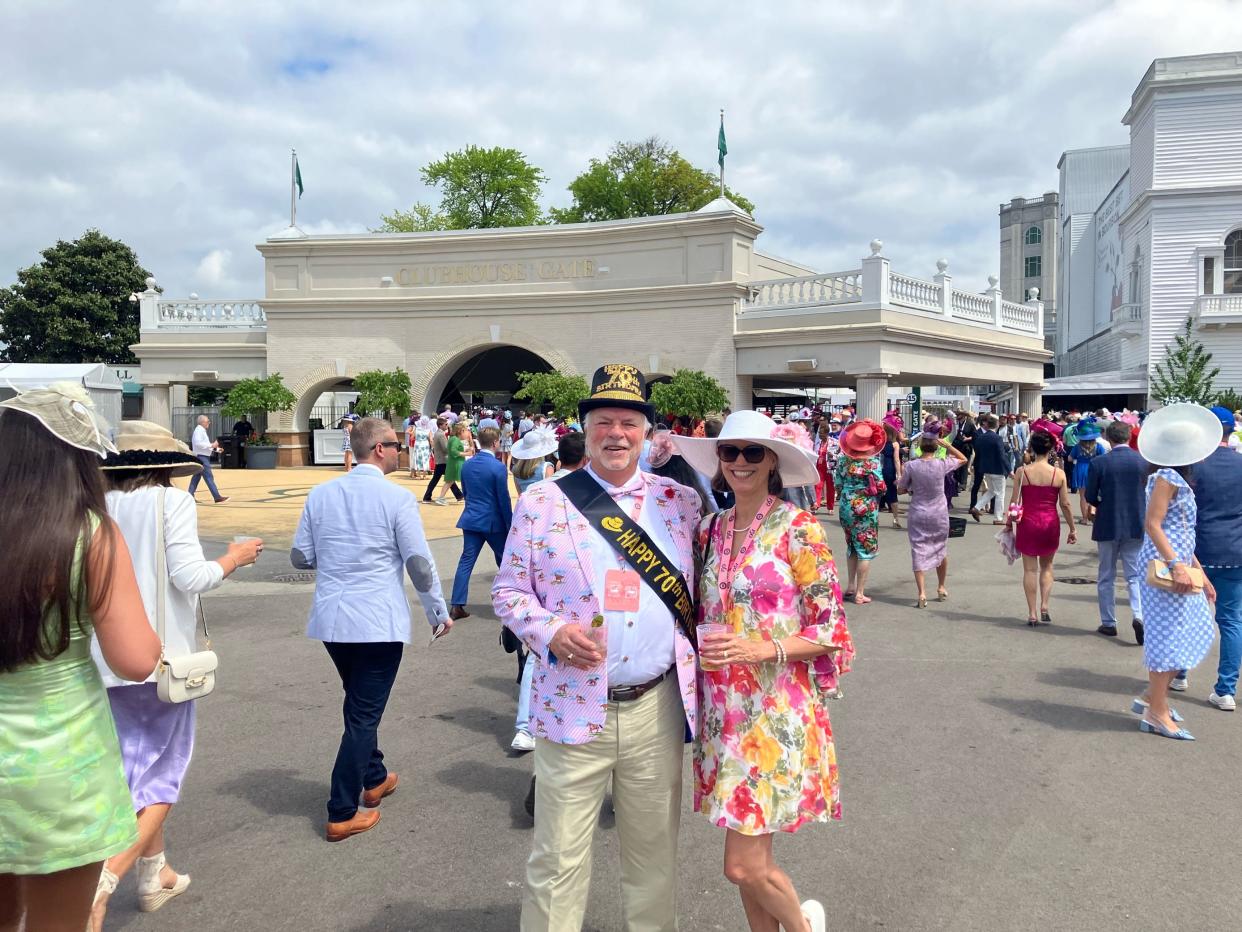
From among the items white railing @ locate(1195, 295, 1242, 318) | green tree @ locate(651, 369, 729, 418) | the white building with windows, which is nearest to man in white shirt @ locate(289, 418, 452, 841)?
A: green tree @ locate(651, 369, 729, 418)

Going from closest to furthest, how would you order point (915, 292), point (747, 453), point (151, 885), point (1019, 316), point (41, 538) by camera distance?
point (41, 538)
point (747, 453)
point (151, 885)
point (915, 292)
point (1019, 316)

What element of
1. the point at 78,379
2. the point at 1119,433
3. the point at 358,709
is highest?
the point at 78,379

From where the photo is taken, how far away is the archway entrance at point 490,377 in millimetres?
30641

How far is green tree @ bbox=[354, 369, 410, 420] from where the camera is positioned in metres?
25.3

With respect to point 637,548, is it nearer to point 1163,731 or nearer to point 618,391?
point 618,391

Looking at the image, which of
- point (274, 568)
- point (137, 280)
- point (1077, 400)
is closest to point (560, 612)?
point (274, 568)

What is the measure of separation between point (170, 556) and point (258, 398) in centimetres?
2444

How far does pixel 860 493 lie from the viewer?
9164mm

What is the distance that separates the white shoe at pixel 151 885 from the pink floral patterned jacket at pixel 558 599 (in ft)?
6.14

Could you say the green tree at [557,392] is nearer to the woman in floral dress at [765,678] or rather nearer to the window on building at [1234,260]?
the woman in floral dress at [765,678]

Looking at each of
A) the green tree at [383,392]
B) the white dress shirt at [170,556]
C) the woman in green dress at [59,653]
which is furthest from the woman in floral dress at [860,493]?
the green tree at [383,392]

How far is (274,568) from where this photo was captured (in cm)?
1098

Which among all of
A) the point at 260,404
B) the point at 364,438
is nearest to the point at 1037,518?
the point at 364,438

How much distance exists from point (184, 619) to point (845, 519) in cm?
708
